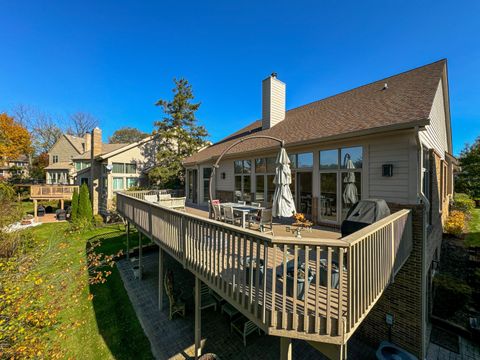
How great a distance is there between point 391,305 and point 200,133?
725 inches

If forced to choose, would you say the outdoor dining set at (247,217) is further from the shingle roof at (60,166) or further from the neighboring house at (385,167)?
the shingle roof at (60,166)

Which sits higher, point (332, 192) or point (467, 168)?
point (467, 168)

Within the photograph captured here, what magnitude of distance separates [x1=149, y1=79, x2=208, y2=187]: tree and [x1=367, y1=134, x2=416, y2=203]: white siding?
1646 centimetres

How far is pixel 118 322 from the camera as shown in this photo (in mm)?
6363

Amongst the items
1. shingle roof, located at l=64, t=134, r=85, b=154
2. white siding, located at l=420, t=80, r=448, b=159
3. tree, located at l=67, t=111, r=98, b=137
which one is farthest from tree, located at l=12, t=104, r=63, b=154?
white siding, located at l=420, t=80, r=448, b=159

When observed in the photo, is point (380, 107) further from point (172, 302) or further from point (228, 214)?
point (172, 302)

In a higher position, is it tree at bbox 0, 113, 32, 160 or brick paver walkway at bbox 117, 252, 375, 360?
tree at bbox 0, 113, 32, 160

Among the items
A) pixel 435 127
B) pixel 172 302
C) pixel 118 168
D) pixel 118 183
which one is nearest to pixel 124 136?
pixel 118 168

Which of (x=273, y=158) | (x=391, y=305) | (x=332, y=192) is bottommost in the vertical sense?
(x=391, y=305)

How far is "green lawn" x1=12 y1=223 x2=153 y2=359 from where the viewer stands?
16.8ft

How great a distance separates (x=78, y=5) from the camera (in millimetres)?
9672

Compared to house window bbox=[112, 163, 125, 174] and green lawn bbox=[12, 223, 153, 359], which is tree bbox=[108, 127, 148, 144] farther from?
green lawn bbox=[12, 223, 153, 359]

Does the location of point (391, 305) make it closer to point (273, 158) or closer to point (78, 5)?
point (273, 158)

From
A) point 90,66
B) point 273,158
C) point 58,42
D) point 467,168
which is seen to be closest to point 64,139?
point 90,66
